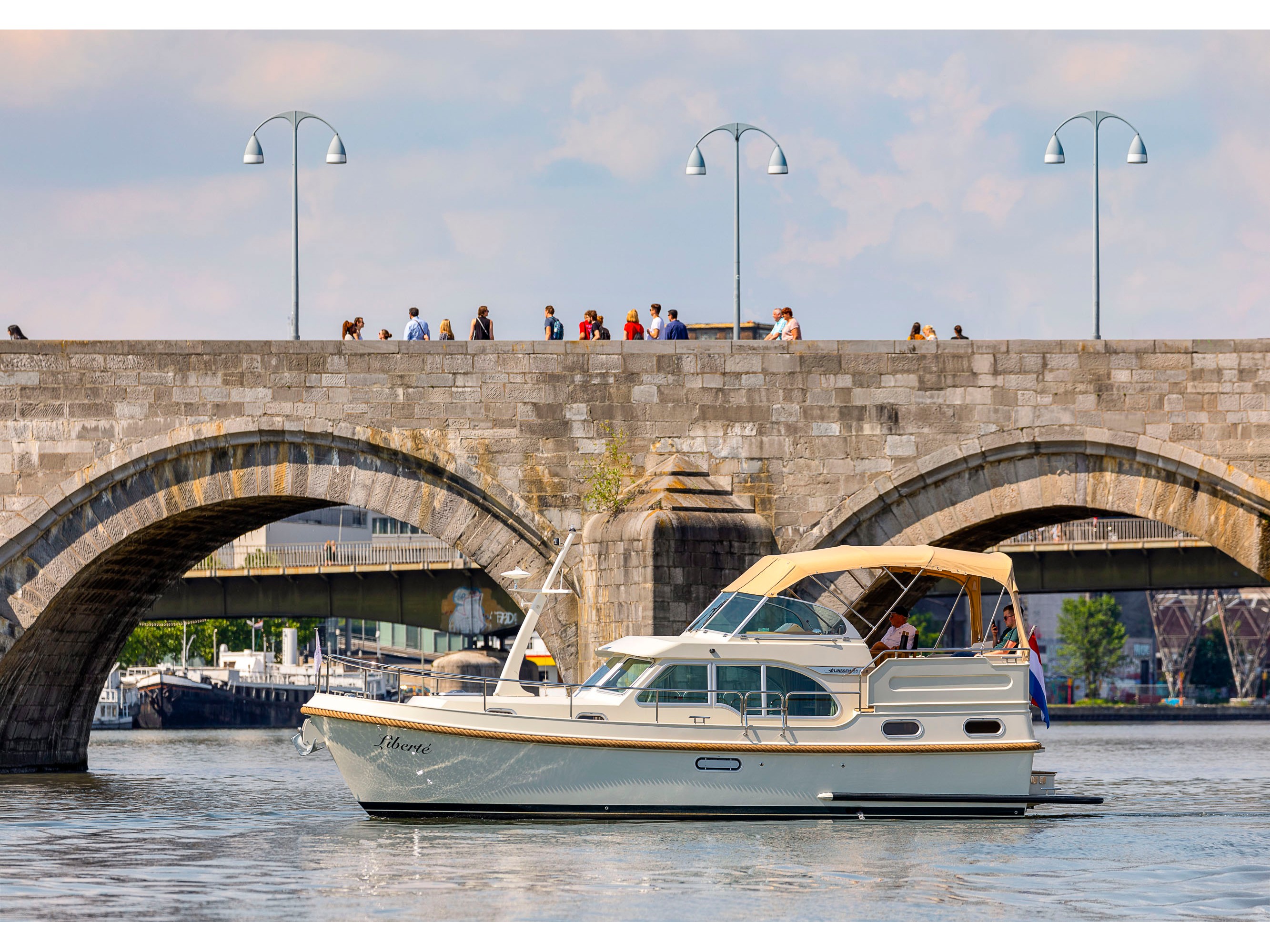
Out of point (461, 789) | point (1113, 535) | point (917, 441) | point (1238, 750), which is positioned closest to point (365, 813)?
point (461, 789)

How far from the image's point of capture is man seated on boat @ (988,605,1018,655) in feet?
63.9

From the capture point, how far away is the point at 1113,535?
37.6 metres

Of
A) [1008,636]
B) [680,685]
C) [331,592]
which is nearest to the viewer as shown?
[680,685]

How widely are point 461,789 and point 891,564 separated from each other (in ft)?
16.1

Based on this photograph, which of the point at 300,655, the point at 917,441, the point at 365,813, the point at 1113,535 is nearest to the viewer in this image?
the point at 365,813

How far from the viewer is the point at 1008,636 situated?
773 inches

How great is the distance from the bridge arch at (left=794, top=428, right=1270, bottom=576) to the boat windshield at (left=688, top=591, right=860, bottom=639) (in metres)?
4.01

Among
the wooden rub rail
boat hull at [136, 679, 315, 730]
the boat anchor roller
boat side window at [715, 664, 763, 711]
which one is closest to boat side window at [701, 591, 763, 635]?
boat side window at [715, 664, 763, 711]

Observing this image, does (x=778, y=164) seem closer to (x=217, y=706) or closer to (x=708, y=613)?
(x=708, y=613)

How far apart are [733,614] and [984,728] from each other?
2.70 metres

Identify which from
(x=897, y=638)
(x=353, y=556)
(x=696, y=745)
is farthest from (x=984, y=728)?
(x=353, y=556)

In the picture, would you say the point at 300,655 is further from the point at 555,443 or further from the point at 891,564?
the point at 891,564

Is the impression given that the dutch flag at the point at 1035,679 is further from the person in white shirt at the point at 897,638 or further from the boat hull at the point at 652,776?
the person in white shirt at the point at 897,638

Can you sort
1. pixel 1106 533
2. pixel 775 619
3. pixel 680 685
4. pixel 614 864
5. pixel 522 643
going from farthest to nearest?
pixel 1106 533 → pixel 522 643 → pixel 775 619 → pixel 680 685 → pixel 614 864
